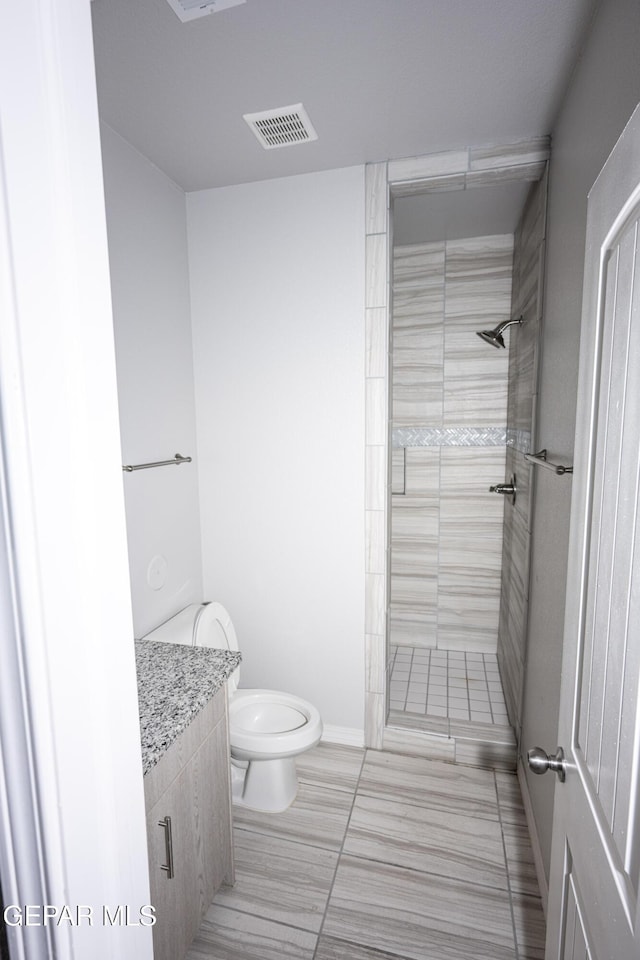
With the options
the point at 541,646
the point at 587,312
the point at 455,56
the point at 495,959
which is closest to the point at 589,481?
the point at 587,312

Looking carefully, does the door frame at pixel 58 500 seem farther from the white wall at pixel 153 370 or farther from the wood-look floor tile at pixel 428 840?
the wood-look floor tile at pixel 428 840

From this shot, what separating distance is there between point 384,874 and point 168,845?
0.88 meters

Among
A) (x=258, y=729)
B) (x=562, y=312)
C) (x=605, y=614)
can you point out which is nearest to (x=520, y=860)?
(x=258, y=729)

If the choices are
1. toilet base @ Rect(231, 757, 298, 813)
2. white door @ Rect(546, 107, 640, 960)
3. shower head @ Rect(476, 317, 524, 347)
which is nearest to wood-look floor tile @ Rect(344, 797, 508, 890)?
toilet base @ Rect(231, 757, 298, 813)

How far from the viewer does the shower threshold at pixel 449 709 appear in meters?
2.15

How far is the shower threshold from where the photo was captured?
7.06 feet

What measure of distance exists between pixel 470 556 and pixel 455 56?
247cm

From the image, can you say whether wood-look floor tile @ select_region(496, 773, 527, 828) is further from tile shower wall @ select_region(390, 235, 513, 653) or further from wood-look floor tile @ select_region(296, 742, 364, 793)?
tile shower wall @ select_region(390, 235, 513, 653)

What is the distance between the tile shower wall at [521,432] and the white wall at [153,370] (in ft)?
4.94

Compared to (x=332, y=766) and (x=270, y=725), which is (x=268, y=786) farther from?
(x=332, y=766)

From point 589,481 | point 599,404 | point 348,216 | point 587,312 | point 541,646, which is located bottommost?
point 541,646

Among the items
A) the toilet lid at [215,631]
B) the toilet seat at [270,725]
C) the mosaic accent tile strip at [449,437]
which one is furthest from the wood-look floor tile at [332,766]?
the mosaic accent tile strip at [449,437]

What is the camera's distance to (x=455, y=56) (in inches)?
54.4

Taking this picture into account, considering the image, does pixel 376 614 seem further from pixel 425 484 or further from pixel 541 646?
pixel 425 484
